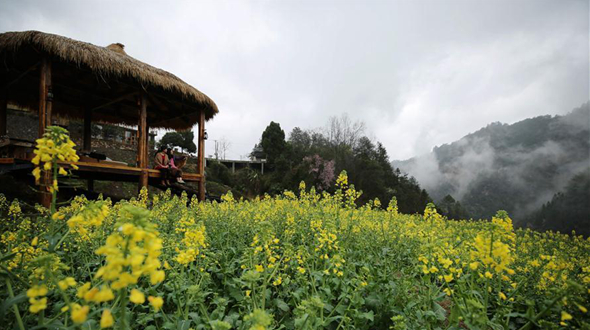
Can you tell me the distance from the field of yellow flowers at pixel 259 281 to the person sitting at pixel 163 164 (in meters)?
6.10

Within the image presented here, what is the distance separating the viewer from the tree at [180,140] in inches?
1200

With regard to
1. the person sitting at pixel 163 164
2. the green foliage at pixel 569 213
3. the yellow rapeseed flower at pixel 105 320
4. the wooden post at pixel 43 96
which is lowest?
the green foliage at pixel 569 213

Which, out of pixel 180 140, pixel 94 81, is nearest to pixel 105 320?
pixel 94 81

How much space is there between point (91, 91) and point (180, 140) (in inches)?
827

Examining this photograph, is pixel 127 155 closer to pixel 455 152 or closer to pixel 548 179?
pixel 548 179

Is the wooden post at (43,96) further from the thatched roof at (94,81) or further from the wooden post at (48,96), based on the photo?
the thatched roof at (94,81)

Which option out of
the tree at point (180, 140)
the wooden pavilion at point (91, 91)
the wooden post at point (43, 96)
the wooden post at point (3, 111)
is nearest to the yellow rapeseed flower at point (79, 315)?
the wooden pavilion at point (91, 91)

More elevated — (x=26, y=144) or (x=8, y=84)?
(x=8, y=84)

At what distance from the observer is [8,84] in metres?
9.03

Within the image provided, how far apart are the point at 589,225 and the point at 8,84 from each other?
27.2 meters

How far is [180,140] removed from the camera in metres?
30.8

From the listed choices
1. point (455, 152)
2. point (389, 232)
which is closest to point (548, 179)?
point (455, 152)

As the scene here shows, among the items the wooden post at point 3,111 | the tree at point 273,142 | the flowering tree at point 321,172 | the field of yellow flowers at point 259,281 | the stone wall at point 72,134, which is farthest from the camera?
the tree at point 273,142

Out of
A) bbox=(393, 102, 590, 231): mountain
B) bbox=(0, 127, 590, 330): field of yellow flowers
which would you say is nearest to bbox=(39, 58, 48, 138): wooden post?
bbox=(0, 127, 590, 330): field of yellow flowers
